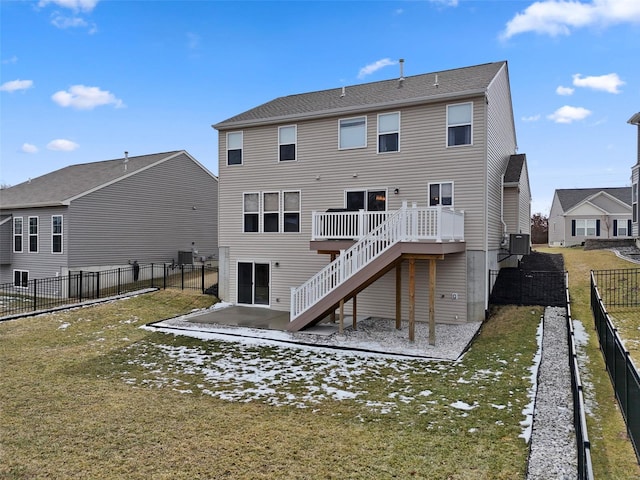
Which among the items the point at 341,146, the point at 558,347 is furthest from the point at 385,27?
the point at 558,347

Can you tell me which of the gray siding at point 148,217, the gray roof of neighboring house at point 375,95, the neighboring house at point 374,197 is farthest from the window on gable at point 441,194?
the gray siding at point 148,217

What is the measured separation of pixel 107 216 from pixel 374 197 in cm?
1378

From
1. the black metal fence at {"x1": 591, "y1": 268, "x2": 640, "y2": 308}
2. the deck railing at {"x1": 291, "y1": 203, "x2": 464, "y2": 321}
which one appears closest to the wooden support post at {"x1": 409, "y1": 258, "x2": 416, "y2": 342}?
the deck railing at {"x1": 291, "y1": 203, "x2": 464, "y2": 321}

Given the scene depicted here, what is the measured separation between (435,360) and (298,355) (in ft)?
10.6

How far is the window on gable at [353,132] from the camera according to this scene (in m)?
14.3

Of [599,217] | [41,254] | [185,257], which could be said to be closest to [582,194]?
[599,217]

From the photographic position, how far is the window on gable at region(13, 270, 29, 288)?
805 inches

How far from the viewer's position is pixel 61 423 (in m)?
6.04

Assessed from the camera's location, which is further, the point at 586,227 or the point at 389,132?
the point at 586,227

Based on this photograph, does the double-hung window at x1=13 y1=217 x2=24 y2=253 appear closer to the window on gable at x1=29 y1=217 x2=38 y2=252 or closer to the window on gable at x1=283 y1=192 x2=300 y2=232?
the window on gable at x1=29 y1=217 x2=38 y2=252

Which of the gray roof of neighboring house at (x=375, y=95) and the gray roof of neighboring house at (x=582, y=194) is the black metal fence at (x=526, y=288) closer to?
the gray roof of neighboring house at (x=375, y=95)

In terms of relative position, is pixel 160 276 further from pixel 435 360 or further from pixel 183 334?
pixel 435 360

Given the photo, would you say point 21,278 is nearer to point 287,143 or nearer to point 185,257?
point 185,257

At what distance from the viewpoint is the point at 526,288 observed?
14680 mm
